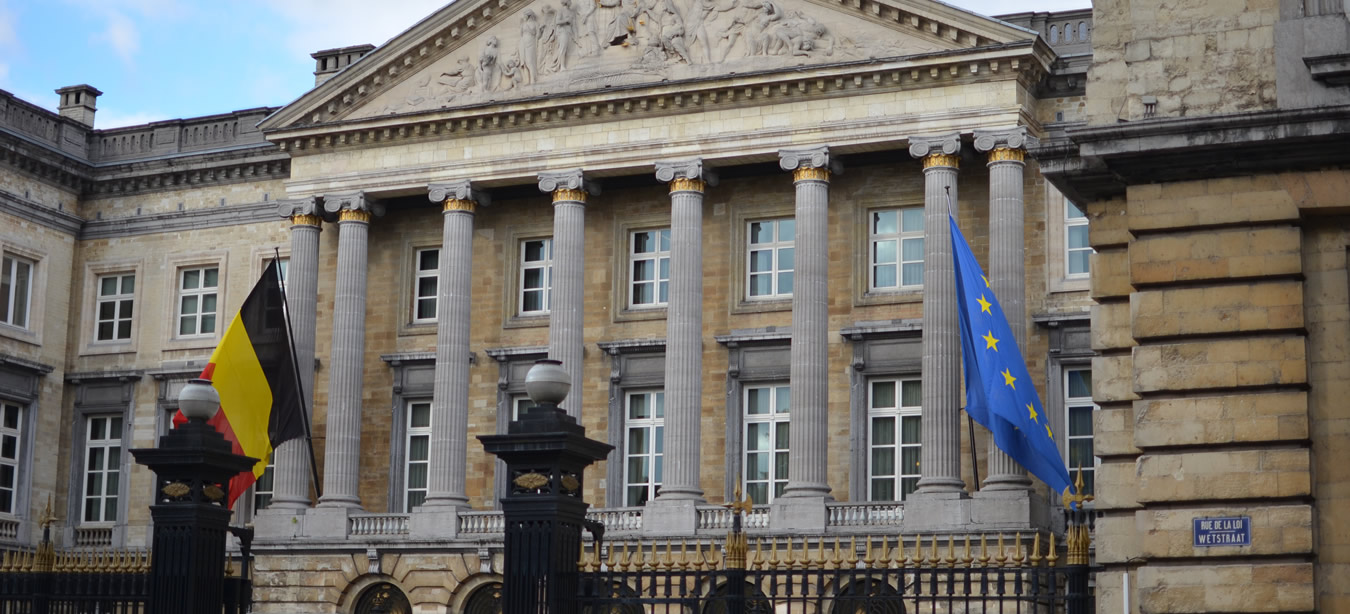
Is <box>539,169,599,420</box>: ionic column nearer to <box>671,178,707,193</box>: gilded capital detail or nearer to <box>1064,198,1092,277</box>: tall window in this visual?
<box>671,178,707,193</box>: gilded capital detail

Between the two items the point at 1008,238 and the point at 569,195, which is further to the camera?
the point at 569,195

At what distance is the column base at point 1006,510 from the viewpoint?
3488 centimetres

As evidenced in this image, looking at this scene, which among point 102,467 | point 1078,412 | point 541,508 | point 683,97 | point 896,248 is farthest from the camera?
point 102,467

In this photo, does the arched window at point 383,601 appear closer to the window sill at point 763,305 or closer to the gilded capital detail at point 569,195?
the gilded capital detail at point 569,195

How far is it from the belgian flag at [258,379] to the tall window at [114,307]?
28.3 ft

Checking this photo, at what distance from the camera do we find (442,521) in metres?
39.7

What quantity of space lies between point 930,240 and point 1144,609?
23536mm

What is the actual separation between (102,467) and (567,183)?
585 inches

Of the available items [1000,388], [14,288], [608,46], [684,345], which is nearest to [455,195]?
[608,46]

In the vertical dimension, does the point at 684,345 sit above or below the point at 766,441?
above

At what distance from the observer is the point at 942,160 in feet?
122

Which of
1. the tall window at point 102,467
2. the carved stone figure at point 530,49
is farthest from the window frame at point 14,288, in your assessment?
the carved stone figure at point 530,49

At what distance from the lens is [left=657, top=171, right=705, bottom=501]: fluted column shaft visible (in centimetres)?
3812

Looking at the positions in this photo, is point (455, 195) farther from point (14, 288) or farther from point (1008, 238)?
point (1008, 238)
